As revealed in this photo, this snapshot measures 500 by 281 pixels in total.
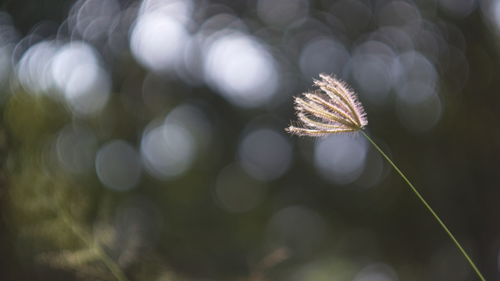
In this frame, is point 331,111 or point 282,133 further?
point 282,133

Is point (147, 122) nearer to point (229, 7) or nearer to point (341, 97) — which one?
point (229, 7)

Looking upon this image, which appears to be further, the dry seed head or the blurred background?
the blurred background

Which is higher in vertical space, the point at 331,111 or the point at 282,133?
the point at 331,111

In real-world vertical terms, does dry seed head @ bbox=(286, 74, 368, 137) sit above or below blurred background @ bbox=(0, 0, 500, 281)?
Answer: above

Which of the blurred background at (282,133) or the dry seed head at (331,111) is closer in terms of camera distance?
the dry seed head at (331,111)
